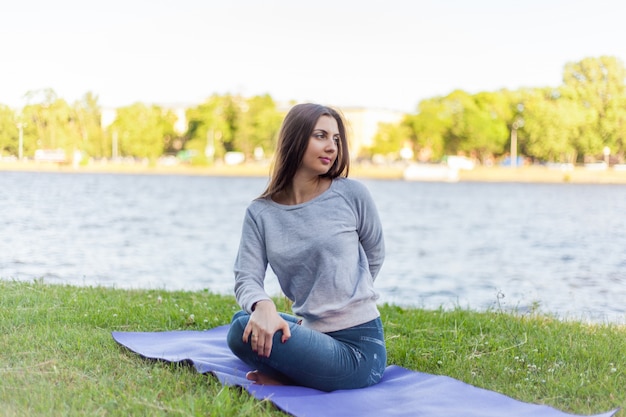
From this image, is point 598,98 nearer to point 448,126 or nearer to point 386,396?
point 448,126

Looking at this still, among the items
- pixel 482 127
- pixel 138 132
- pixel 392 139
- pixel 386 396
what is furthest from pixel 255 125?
pixel 386 396

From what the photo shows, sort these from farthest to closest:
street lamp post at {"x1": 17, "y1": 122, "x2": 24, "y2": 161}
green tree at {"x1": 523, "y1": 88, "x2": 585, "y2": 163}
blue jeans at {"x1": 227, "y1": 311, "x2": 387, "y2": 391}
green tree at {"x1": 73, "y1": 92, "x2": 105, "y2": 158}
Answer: green tree at {"x1": 73, "y1": 92, "x2": 105, "y2": 158} < green tree at {"x1": 523, "y1": 88, "x2": 585, "y2": 163} < street lamp post at {"x1": 17, "y1": 122, "x2": 24, "y2": 161} < blue jeans at {"x1": 227, "y1": 311, "x2": 387, "y2": 391}

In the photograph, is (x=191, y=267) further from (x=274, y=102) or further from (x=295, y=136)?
(x=274, y=102)

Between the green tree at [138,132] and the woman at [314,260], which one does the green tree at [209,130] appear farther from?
the woman at [314,260]

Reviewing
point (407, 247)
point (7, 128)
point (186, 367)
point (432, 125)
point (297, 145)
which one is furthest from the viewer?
point (432, 125)

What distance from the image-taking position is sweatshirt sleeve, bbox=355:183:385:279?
3.48m

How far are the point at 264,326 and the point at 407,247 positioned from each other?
774 inches

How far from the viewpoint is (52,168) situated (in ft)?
199

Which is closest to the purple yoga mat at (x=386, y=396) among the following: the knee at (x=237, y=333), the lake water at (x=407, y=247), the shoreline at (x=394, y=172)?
the knee at (x=237, y=333)

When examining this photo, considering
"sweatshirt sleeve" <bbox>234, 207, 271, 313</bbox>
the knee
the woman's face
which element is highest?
the woman's face

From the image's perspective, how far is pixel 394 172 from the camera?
80.6m

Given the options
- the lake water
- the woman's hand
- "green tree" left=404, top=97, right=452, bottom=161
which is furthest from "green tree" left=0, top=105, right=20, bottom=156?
"green tree" left=404, top=97, right=452, bottom=161

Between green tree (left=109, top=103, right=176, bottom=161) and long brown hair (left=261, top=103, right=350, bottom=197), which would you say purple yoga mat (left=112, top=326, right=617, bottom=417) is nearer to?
long brown hair (left=261, top=103, right=350, bottom=197)

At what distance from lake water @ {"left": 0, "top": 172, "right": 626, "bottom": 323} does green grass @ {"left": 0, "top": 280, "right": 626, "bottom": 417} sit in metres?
0.96
